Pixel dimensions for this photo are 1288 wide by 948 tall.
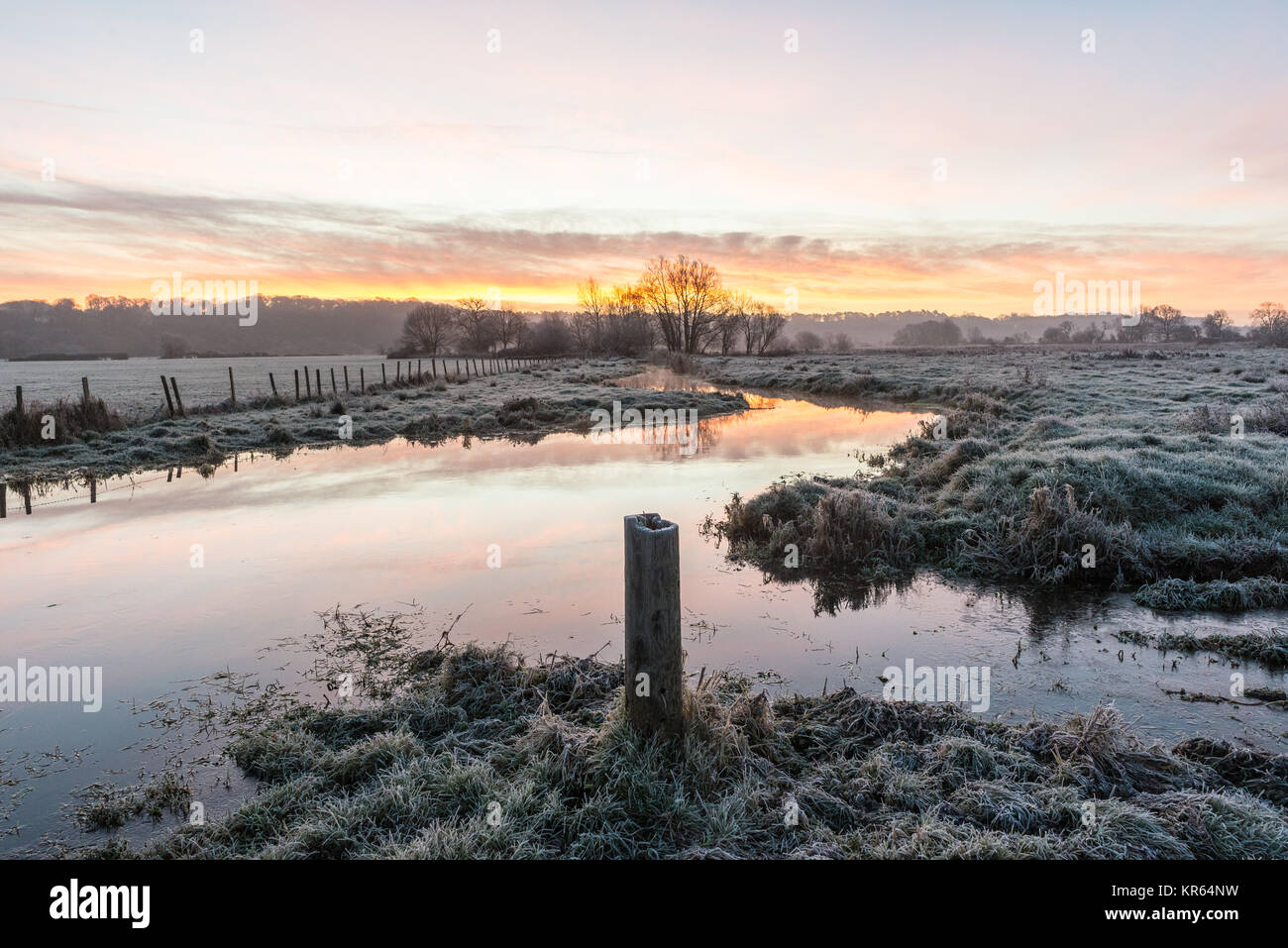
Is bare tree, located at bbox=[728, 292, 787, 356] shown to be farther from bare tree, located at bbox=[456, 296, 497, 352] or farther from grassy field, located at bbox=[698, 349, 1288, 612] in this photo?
grassy field, located at bbox=[698, 349, 1288, 612]

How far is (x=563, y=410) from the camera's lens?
1202 inches

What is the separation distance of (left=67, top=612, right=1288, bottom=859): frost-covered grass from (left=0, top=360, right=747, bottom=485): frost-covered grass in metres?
16.9

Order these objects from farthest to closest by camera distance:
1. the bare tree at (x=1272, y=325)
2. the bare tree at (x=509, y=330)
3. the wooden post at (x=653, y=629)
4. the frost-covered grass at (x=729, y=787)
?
the bare tree at (x=509, y=330) < the bare tree at (x=1272, y=325) < the wooden post at (x=653, y=629) < the frost-covered grass at (x=729, y=787)

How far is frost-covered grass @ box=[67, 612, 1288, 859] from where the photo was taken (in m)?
4.02

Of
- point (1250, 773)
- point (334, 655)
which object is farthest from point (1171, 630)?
point (334, 655)

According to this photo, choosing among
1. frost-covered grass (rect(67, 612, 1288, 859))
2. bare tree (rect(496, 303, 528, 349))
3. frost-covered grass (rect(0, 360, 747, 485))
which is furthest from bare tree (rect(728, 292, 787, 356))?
frost-covered grass (rect(67, 612, 1288, 859))

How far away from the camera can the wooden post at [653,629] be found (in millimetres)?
4656

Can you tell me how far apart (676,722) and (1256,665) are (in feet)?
20.5

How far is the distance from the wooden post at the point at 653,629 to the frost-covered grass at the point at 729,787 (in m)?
0.19

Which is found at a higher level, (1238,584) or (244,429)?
(244,429)

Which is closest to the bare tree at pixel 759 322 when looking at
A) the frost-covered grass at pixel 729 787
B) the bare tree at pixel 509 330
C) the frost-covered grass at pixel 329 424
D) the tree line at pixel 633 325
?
the tree line at pixel 633 325

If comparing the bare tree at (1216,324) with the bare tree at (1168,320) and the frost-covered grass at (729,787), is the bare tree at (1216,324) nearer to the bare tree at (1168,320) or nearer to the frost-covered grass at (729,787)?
the bare tree at (1168,320)

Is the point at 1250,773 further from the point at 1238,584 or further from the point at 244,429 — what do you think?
the point at 244,429
